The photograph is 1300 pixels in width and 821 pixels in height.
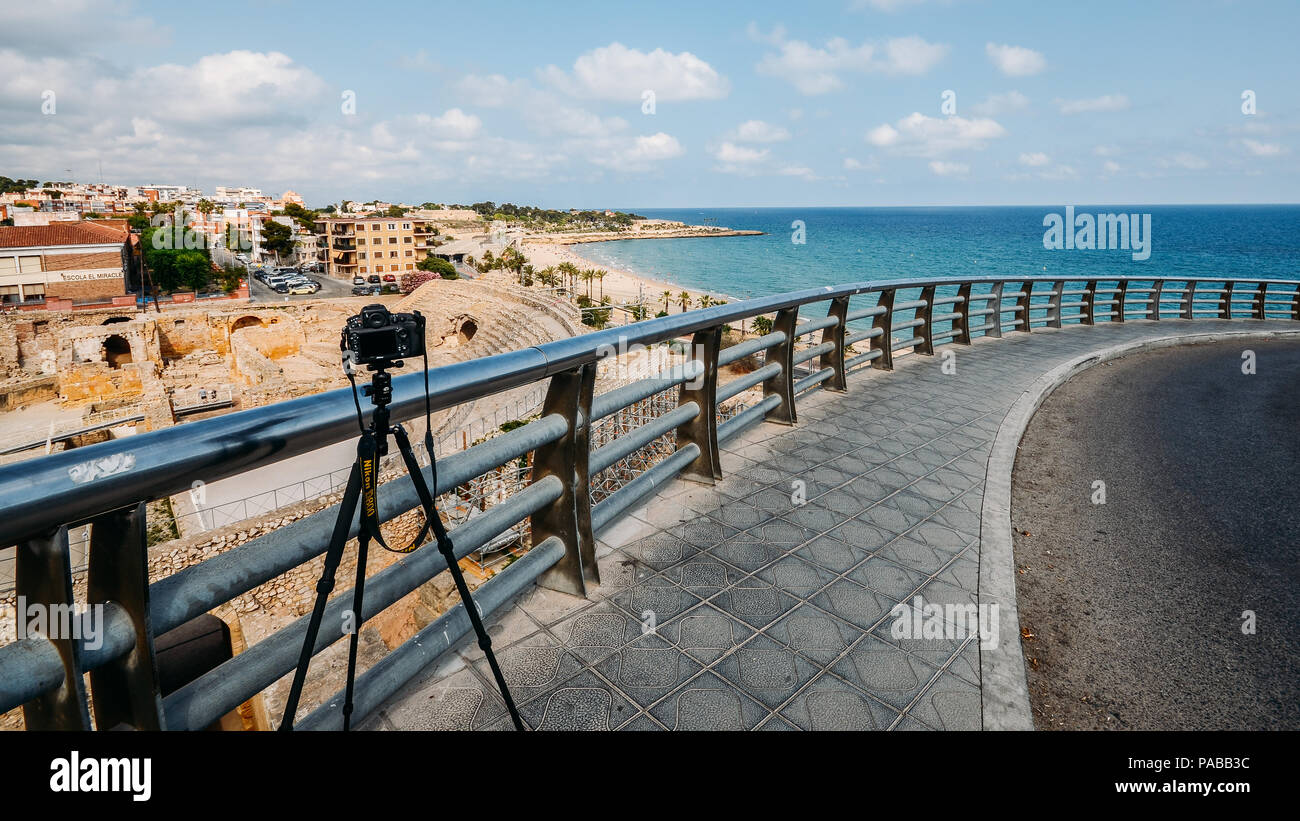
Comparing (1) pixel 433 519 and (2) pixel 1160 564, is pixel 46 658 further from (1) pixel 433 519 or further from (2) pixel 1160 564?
(2) pixel 1160 564

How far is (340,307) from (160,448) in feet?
210

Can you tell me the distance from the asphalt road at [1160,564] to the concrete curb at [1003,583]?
13 cm

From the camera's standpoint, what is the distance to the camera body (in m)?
1.89

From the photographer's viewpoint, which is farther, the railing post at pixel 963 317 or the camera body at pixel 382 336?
the railing post at pixel 963 317

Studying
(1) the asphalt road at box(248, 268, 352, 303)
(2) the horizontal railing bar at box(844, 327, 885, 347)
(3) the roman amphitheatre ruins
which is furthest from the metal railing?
(1) the asphalt road at box(248, 268, 352, 303)

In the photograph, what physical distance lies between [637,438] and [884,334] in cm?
542

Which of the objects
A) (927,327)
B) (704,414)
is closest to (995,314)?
(927,327)

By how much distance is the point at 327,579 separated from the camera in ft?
5.67

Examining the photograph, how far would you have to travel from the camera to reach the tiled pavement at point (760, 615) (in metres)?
2.51

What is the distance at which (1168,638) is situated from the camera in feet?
10.8

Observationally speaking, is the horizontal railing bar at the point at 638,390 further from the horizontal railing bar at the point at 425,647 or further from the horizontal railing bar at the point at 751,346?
the horizontal railing bar at the point at 425,647

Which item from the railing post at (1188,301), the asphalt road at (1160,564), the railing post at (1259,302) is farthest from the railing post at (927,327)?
the railing post at (1259,302)
